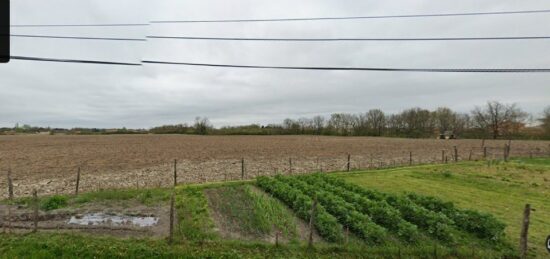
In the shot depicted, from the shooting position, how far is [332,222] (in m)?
9.66

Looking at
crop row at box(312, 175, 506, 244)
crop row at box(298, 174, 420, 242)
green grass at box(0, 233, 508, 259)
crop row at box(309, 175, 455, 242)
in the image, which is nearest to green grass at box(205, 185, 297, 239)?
green grass at box(0, 233, 508, 259)

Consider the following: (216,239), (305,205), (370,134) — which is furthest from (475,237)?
(370,134)

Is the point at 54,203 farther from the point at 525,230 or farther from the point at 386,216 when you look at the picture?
the point at 525,230

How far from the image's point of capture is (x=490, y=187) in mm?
16578

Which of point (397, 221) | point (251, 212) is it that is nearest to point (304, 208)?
point (251, 212)

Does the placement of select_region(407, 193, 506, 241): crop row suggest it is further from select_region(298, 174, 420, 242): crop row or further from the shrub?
the shrub

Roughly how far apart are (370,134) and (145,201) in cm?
10436

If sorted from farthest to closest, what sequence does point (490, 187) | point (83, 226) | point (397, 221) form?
point (490, 187)
point (83, 226)
point (397, 221)

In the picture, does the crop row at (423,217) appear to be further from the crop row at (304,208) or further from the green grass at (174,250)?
the crop row at (304,208)

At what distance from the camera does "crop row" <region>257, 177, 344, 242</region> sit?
9.32 meters

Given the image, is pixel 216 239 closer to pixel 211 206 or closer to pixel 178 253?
pixel 178 253

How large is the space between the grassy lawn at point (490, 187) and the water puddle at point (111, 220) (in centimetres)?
1113

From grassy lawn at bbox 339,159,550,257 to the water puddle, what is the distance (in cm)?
1113

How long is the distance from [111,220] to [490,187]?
1847 cm
